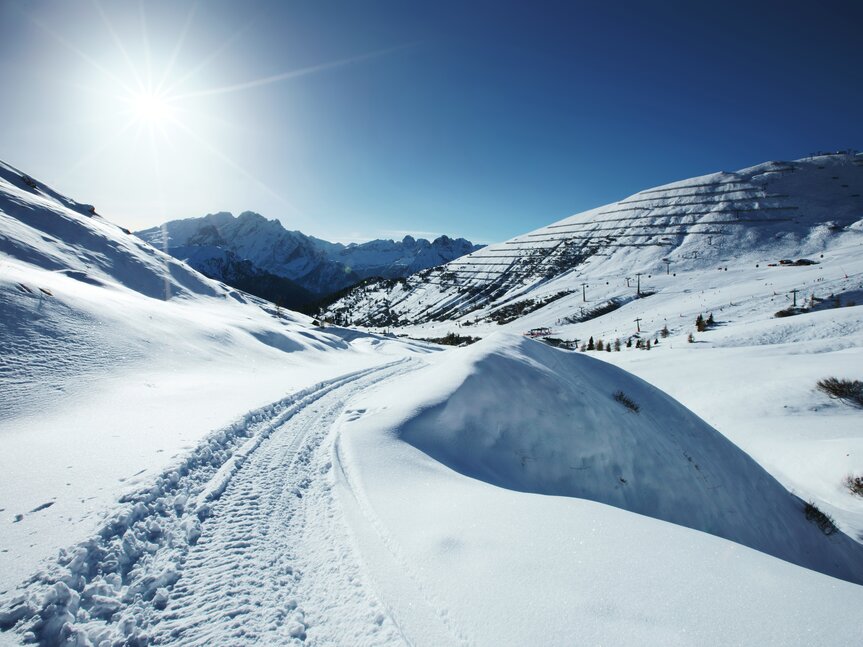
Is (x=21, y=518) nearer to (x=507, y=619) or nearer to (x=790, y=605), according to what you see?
(x=507, y=619)

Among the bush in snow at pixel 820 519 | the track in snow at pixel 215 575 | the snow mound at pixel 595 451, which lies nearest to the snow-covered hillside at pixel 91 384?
the track in snow at pixel 215 575

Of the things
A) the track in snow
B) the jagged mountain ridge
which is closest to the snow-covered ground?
the track in snow

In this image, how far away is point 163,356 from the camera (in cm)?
1205

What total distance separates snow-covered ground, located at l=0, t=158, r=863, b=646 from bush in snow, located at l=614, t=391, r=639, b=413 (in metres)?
0.10

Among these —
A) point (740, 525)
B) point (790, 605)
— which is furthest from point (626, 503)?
point (790, 605)

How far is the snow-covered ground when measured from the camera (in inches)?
120

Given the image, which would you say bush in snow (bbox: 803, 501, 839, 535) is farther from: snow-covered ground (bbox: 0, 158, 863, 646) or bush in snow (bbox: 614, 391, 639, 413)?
bush in snow (bbox: 614, 391, 639, 413)

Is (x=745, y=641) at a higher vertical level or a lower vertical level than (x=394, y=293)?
lower

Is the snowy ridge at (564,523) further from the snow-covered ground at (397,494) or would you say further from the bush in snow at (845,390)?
the bush in snow at (845,390)

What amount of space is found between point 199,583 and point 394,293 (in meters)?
148

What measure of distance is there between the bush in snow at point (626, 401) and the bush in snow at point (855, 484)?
20.4ft

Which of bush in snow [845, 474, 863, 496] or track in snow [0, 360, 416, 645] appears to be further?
bush in snow [845, 474, 863, 496]

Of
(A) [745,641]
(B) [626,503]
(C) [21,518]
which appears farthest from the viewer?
(B) [626,503]

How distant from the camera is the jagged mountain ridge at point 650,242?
98.8 meters
